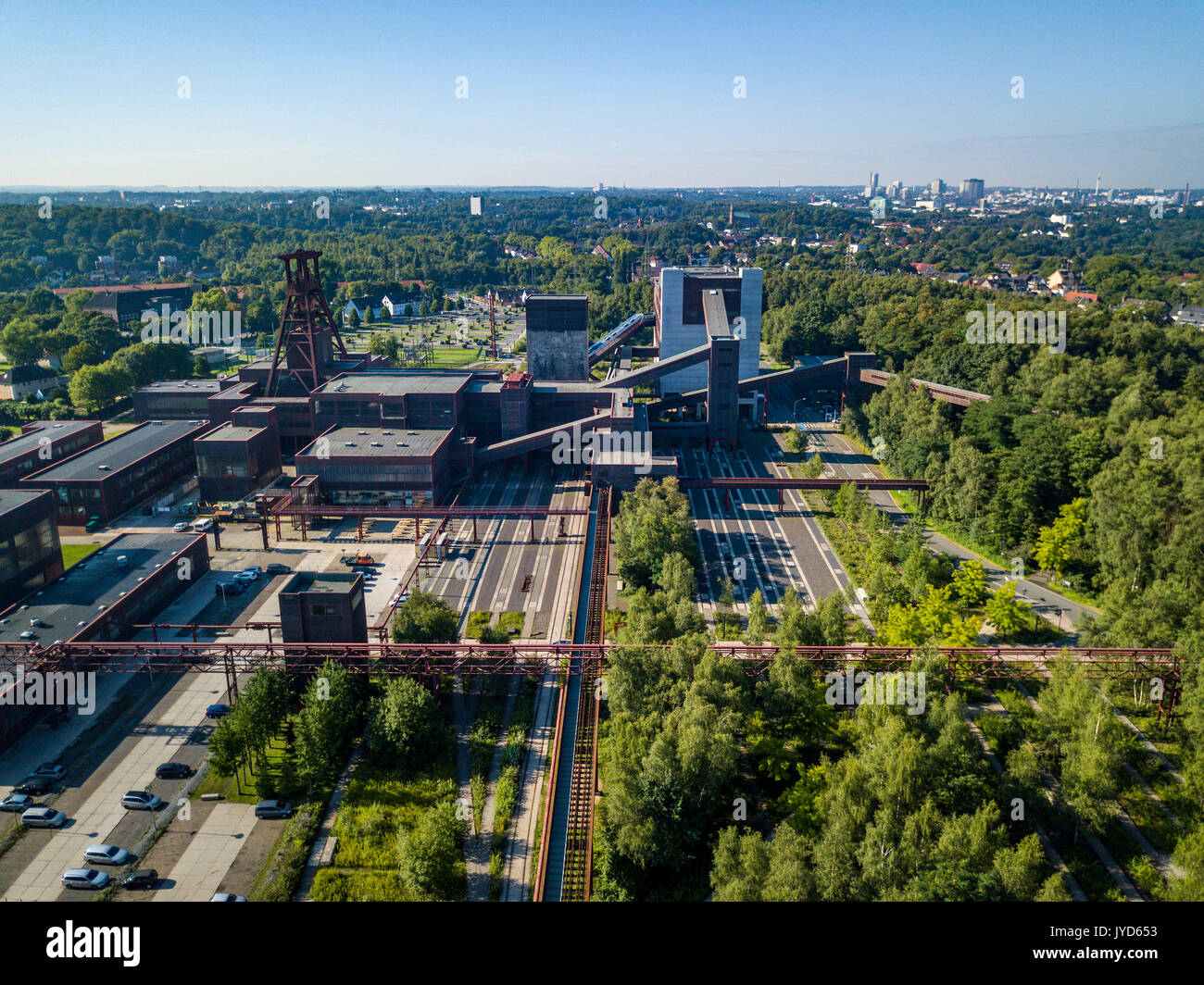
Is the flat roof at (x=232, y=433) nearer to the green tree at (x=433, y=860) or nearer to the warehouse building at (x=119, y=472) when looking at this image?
the warehouse building at (x=119, y=472)

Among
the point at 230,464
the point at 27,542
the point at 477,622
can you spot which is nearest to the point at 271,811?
the point at 477,622

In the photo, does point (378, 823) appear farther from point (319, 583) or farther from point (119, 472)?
point (119, 472)

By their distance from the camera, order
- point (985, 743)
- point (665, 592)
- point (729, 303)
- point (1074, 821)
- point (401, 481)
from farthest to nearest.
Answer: point (729, 303) < point (401, 481) < point (665, 592) < point (985, 743) < point (1074, 821)

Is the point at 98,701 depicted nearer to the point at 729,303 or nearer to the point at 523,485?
the point at 523,485

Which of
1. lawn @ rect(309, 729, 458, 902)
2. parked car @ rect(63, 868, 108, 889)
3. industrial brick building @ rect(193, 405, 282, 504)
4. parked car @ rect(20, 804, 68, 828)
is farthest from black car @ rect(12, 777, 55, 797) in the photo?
industrial brick building @ rect(193, 405, 282, 504)

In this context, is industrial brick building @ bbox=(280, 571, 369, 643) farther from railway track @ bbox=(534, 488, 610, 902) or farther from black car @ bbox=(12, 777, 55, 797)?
railway track @ bbox=(534, 488, 610, 902)
